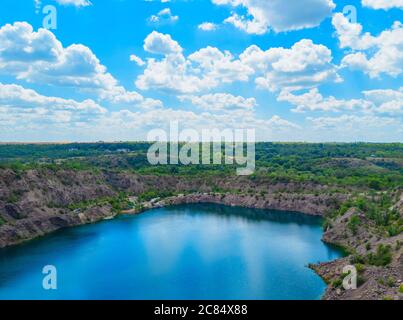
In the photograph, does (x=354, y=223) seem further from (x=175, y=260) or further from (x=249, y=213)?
(x=249, y=213)

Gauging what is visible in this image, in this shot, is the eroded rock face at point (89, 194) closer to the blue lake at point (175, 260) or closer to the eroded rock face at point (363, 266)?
the blue lake at point (175, 260)

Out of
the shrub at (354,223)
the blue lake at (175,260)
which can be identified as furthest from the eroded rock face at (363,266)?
the blue lake at (175,260)

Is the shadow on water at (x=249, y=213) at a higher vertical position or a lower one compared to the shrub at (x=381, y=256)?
lower

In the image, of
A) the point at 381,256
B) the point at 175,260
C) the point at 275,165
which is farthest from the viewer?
the point at 275,165

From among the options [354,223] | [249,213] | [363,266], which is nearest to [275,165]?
[249,213]

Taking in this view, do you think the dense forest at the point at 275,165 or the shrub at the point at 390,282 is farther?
the dense forest at the point at 275,165

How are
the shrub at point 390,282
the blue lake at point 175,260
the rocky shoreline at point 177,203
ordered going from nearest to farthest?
the shrub at point 390,282 < the rocky shoreline at point 177,203 < the blue lake at point 175,260

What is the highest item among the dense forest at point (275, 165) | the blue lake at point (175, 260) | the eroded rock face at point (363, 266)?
the dense forest at point (275, 165)
